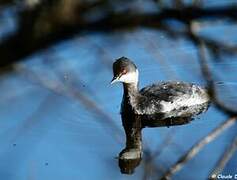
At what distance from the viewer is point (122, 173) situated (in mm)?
4152

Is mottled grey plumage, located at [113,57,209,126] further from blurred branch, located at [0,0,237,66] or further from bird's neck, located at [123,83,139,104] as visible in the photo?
blurred branch, located at [0,0,237,66]

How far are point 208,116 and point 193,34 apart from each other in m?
0.65

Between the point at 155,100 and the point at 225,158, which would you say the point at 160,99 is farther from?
the point at 225,158

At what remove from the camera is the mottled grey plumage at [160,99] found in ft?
17.0

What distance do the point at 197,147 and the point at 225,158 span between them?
7.2 inches

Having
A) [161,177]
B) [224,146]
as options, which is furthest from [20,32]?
[224,146]

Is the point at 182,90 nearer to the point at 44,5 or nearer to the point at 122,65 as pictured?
the point at 122,65

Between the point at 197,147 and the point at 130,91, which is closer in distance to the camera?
the point at 197,147

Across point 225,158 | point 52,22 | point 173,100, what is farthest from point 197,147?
point 52,22

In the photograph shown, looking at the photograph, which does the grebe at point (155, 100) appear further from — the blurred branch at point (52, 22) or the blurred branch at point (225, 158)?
the blurred branch at point (225, 158)

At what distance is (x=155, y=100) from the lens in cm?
528

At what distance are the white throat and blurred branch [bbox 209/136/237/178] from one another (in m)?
1.24

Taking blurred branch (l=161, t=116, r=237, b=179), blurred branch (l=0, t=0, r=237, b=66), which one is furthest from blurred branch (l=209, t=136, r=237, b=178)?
blurred branch (l=0, t=0, r=237, b=66)

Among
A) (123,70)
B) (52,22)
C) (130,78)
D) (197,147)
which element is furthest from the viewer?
(130,78)
